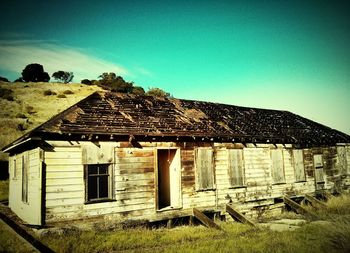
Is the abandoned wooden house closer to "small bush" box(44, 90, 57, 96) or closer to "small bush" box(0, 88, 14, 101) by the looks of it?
"small bush" box(0, 88, 14, 101)

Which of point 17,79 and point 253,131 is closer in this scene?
point 253,131

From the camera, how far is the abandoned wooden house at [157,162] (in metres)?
10.2

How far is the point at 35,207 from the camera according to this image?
1020 centimetres

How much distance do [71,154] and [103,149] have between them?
123 cm

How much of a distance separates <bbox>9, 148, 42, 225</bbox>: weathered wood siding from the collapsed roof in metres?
1.03

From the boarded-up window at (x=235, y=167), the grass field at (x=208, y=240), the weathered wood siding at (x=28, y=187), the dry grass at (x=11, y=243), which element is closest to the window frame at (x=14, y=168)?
the weathered wood siding at (x=28, y=187)

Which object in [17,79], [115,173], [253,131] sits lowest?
[115,173]

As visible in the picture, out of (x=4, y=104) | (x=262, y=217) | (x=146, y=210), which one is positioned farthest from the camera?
(x=4, y=104)

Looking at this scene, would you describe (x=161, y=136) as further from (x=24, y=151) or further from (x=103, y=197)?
(x=24, y=151)

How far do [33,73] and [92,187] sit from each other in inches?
2610

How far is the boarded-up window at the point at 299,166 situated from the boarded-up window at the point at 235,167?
4761 millimetres

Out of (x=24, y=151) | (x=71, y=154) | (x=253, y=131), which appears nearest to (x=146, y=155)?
(x=71, y=154)

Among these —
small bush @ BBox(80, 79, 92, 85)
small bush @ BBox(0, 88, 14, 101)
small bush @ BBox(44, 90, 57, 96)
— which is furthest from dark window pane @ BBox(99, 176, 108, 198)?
small bush @ BBox(80, 79, 92, 85)

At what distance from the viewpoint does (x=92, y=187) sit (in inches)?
425
